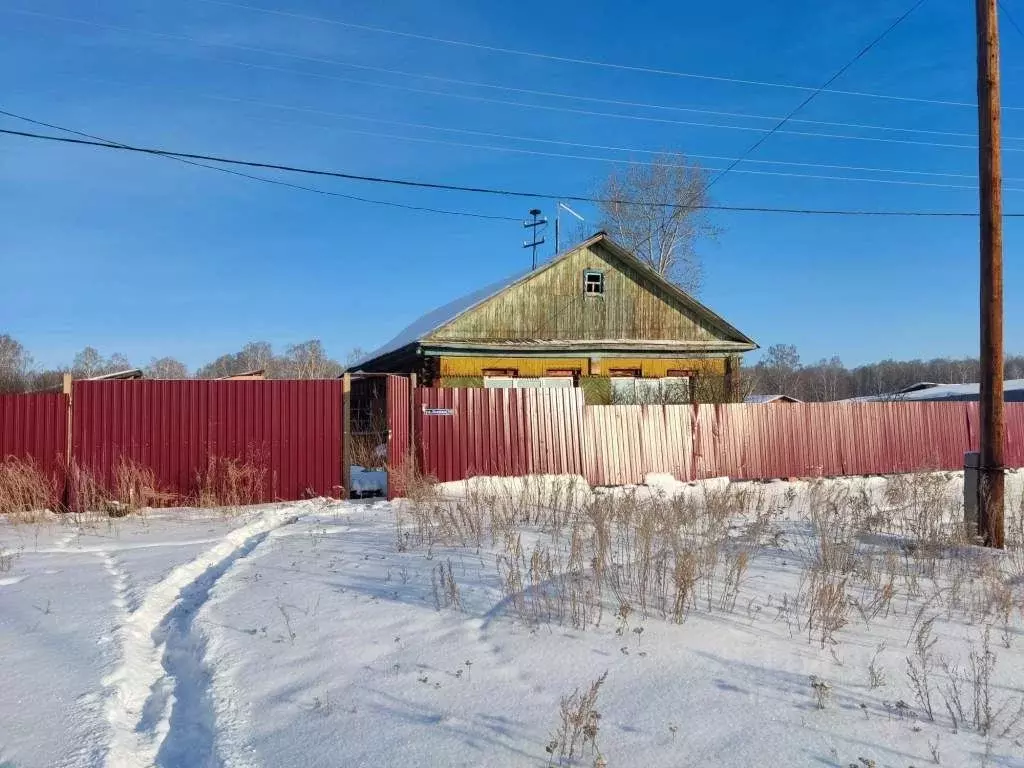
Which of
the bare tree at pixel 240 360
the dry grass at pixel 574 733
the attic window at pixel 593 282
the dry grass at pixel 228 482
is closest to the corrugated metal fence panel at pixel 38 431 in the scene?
the dry grass at pixel 228 482

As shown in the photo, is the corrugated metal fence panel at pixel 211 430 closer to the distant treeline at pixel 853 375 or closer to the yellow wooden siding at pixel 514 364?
the yellow wooden siding at pixel 514 364

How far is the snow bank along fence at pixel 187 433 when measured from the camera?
34.3ft

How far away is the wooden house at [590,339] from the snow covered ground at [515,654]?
12.7 metres

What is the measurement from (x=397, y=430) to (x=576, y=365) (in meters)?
9.72

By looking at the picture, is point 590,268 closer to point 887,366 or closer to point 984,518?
point 984,518

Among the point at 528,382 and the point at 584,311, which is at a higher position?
the point at 584,311

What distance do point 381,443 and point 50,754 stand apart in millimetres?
8990

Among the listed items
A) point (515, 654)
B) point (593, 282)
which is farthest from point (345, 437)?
point (593, 282)

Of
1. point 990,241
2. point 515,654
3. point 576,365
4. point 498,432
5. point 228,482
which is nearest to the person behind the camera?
point 515,654

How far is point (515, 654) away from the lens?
421 cm

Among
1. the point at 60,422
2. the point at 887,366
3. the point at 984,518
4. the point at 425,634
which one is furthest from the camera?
the point at 887,366

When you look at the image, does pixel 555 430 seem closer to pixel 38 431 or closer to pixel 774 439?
pixel 774 439

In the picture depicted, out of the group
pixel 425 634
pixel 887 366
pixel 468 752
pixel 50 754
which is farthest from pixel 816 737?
pixel 887 366

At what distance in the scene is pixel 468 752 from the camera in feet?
10.4
